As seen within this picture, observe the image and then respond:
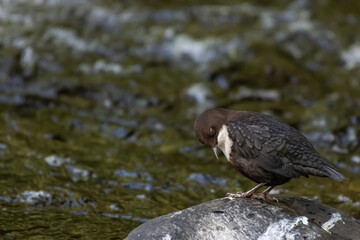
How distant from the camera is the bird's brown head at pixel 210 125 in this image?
4180 millimetres

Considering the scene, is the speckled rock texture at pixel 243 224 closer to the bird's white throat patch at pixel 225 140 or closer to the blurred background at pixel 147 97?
the bird's white throat patch at pixel 225 140

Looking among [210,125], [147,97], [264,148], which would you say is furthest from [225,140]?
[147,97]

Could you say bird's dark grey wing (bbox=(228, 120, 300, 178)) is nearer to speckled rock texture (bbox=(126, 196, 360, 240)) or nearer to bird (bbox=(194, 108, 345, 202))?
bird (bbox=(194, 108, 345, 202))

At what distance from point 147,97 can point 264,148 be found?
4.27 m

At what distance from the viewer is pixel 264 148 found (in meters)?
4.07

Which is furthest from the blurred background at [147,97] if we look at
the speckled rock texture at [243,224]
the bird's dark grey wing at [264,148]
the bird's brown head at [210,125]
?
the bird's dark grey wing at [264,148]

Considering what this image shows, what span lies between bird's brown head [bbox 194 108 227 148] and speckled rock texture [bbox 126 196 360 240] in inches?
17.4

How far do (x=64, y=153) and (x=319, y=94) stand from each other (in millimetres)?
3722

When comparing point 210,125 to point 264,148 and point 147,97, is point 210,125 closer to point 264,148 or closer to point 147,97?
point 264,148

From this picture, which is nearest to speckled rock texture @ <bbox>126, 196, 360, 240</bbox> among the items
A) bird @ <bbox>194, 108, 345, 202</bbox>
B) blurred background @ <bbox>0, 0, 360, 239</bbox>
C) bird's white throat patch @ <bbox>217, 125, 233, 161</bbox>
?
bird @ <bbox>194, 108, 345, 202</bbox>

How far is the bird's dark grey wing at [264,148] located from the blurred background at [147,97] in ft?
4.00

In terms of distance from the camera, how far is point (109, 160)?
6363 millimetres

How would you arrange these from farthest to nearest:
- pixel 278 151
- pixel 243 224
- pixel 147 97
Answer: pixel 147 97 < pixel 278 151 < pixel 243 224

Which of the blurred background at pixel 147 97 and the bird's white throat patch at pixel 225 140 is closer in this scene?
the bird's white throat patch at pixel 225 140
